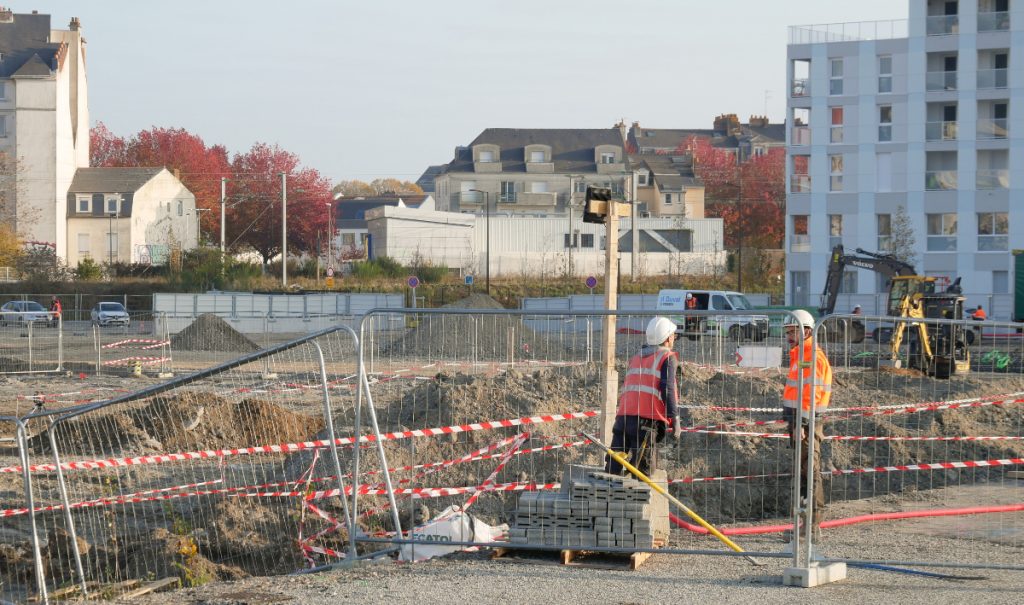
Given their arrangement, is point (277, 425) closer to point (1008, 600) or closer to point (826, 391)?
point (826, 391)

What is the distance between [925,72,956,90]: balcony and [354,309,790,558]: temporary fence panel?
43489mm

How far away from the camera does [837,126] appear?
58906 millimetres

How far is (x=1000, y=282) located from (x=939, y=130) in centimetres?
759

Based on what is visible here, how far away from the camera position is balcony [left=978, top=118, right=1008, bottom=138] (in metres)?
55.3

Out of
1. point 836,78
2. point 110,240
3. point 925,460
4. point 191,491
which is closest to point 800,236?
point 836,78

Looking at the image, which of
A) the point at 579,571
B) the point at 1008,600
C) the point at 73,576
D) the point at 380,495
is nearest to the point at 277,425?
the point at 380,495

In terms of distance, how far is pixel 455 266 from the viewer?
74938mm

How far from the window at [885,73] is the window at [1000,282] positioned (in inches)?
393

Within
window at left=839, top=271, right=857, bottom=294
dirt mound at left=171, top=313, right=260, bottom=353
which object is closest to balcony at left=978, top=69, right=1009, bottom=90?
window at left=839, top=271, right=857, bottom=294

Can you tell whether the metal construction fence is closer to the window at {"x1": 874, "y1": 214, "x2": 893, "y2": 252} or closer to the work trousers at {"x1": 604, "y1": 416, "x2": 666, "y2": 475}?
the work trousers at {"x1": 604, "y1": 416, "x2": 666, "y2": 475}

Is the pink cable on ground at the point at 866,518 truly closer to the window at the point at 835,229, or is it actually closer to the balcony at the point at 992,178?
the balcony at the point at 992,178

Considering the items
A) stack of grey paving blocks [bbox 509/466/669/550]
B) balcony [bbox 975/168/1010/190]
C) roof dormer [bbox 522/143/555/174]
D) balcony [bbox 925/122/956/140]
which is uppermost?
roof dormer [bbox 522/143/555/174]

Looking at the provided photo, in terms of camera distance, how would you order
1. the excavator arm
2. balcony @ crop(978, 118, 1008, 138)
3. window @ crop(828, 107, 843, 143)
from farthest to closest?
window @ crop(828, 107, 843, 143) < balcony @ crop(978, 118, 1008, 138) < the excavator arm

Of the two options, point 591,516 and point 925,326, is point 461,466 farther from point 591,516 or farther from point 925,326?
point 925,326
